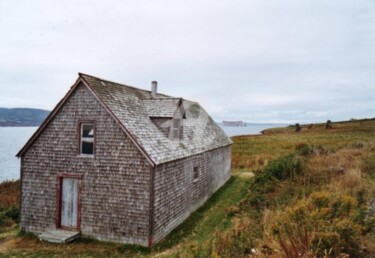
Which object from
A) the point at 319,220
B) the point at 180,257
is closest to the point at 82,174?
the point at 180,257

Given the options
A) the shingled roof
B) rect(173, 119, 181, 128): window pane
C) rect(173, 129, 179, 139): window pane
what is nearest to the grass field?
the shingled roof

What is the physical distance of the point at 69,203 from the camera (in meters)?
13.6

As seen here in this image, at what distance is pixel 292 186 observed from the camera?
43.2ft

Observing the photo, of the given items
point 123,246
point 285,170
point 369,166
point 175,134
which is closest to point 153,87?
point 175,134

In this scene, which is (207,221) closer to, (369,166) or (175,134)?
(175,134)

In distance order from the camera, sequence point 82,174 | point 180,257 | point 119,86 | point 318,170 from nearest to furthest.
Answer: point 180,257 < point 82,174 < point 318,170 < point 119,86

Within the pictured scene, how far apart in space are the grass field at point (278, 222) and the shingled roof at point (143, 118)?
369 cm

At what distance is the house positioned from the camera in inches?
495

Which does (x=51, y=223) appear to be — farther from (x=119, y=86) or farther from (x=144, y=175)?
(x=119, y=86)

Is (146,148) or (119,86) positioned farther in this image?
(119,86)

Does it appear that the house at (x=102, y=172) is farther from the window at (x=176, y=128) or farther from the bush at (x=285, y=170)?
the bush at (x=285, y=170)

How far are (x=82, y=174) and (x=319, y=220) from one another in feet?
34.4

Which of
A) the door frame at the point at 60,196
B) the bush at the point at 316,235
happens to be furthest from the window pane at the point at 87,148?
the bush at the point at 316,235

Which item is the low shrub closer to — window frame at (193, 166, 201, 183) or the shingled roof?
the shingled roof
